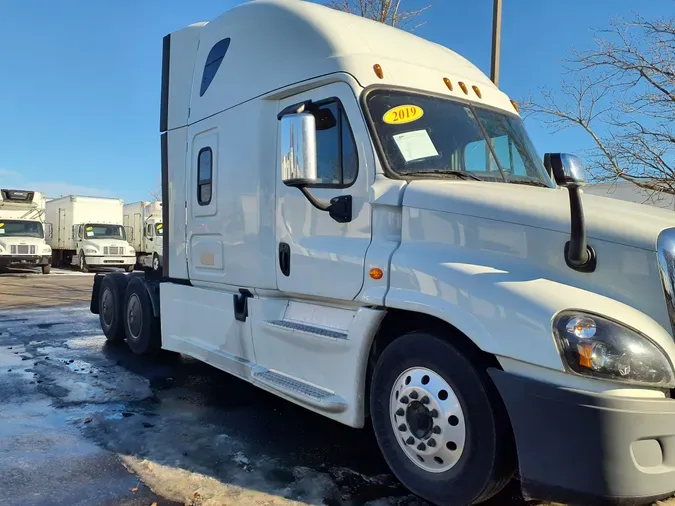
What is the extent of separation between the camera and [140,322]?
283 inches

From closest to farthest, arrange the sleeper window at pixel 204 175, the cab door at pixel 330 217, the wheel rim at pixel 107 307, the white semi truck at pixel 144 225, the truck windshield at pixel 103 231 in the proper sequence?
the cab door at pixel 330 217
the sleeper window at pixel 204 175
the wheel rim at pixel 107 307
the truck windshield at pixel 103 231
the white semi truck at pixel 144 225

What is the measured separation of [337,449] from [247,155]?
2.51m

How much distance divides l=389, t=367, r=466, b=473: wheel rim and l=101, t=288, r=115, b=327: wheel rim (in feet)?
19.4

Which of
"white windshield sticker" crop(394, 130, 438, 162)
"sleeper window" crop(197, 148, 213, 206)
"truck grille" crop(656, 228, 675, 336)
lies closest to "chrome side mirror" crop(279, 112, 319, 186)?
"white windshield sticker" crop(394, 130, 438, 162)

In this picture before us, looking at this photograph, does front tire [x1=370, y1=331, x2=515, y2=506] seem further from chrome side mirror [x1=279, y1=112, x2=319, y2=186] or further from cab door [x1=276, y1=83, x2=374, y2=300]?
chrome side mirror [x1=279, y1=112, x2=319, y2=186]

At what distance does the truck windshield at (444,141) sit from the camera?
12.2 ft

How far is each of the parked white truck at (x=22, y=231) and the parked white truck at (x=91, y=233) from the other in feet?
6.81

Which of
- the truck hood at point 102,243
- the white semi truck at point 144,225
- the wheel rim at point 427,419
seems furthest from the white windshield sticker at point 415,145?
the white semi truck at point 144,225

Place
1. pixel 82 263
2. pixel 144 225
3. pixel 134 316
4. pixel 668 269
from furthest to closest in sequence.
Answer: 1. pixel 144 225
2. pixel 82 263
3. pixel 134 316
4. pixel 668 269

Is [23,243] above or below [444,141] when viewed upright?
below

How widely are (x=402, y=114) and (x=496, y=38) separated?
267 inches

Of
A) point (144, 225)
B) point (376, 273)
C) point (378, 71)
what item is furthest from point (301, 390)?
point (144, 225)

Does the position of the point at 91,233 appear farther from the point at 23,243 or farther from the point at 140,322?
the point at 140,322

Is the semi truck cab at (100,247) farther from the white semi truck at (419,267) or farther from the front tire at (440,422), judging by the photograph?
the front tire at (440,422)
